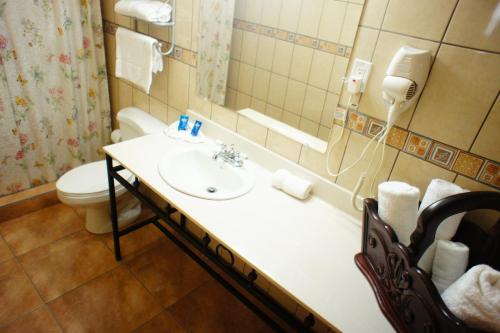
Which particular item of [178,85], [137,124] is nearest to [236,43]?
[178,85]

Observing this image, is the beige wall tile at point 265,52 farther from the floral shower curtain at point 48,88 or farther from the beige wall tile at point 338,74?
the floral shower curtain at point 48,88

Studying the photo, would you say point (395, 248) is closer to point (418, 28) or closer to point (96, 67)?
point (418, 28)

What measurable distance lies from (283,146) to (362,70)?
1.58ft

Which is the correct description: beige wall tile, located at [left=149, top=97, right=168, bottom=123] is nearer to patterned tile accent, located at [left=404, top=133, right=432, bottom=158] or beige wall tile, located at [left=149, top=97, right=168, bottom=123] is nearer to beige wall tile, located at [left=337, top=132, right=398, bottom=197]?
beige wall tile, located at [left=337, top=132, right=398, bottom=197]

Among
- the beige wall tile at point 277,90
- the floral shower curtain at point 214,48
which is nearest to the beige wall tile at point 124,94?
the floral shower curtain at point 214,48

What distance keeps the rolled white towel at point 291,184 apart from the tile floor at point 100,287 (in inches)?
33.0

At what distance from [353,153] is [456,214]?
41cm

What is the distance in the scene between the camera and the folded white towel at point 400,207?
2.66 feet

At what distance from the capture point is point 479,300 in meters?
0.63

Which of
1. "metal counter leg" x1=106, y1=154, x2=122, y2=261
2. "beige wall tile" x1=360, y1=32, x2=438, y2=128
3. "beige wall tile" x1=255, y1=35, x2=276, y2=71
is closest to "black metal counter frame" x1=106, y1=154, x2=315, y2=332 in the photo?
"metal counter leg" x1=106, y1=154, x2=122, y2=261

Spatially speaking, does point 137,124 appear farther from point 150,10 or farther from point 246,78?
point 246,78

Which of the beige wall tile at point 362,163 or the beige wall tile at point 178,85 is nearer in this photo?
the beige wall tile at point 362,163

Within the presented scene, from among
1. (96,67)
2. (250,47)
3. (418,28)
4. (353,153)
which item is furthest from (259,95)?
(96,67)

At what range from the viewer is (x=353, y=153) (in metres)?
1.17
